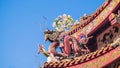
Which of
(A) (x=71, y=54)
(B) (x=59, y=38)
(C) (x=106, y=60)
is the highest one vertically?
(B) (x=59, y=38)

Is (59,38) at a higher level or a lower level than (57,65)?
higher

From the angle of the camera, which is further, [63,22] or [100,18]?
[63,22]

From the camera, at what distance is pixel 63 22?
14062 mm

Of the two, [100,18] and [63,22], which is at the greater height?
[63,22]

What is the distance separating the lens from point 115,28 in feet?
38.4

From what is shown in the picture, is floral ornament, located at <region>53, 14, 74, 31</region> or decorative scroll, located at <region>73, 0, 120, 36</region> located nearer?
decorative scroll, located at <region>73, 0, 120, 36</region>

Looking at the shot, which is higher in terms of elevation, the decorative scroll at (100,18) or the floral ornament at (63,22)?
the floral ornament at (63,22)

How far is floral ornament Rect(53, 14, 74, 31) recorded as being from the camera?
45.7 feet

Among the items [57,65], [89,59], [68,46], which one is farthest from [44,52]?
[89,59]

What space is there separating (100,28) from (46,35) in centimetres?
207

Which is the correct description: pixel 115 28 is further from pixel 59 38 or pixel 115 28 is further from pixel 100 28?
pixel 59 38

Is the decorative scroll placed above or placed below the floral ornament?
below

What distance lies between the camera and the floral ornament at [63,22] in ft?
45.7

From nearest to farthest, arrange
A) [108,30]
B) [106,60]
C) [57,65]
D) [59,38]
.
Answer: [106,60]
[57,65]
[108,30]
[59,38]
